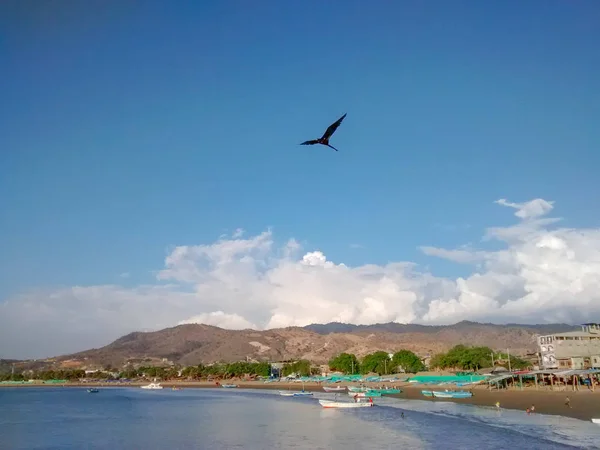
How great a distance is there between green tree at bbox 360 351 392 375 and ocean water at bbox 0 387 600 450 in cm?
5390

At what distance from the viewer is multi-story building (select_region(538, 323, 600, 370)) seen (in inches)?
3334

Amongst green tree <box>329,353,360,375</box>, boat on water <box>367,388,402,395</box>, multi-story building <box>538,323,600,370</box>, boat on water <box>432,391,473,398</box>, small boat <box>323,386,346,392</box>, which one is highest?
multi-story building <box>538,323,600,370</box>

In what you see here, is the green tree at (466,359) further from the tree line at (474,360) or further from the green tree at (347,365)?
the green tree at (347,365)

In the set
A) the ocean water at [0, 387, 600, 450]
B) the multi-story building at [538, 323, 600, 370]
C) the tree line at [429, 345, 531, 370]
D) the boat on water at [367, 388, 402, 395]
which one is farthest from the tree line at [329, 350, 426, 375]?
the ocean water at [0, 387, 600, 450]

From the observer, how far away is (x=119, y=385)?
7559 inches

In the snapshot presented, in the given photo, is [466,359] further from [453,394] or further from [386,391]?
[453,394]

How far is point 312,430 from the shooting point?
4806 cm

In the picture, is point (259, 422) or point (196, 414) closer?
point (259, 422)

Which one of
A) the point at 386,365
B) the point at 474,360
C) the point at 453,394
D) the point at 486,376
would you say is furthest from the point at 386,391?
the point at 386,365

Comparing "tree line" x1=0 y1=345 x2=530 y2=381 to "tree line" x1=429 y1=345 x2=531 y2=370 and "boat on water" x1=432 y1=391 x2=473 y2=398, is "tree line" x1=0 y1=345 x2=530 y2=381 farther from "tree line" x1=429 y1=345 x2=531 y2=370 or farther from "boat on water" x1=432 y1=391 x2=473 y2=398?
"boat on water" x1=432 y1=391 x2=473 y2=398

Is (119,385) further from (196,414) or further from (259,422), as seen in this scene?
(259,422)

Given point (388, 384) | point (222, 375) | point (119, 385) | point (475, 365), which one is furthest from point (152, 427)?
point (119, 385)

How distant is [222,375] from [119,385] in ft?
135

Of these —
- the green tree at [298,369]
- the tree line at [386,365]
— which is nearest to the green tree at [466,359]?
the tree line at [386,365]
